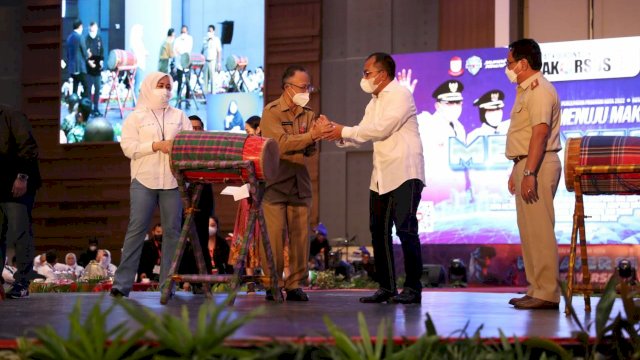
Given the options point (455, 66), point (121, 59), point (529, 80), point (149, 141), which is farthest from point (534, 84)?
point (121, 59)

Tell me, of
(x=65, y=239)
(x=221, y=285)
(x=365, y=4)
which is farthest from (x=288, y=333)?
(x=65, y=239)

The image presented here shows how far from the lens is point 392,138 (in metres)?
5.04

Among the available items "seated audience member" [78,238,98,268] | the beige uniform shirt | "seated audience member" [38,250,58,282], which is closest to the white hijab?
the beige uniform shirt

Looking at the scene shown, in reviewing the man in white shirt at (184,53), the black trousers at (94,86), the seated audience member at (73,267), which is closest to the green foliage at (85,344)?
the seated audience member at (73,267)

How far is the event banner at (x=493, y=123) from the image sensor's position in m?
11.4

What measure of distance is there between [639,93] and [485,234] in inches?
94.0

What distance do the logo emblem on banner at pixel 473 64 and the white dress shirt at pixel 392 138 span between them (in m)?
7.13

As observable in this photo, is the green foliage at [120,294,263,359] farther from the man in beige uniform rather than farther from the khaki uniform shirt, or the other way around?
the khaki uniform shirt

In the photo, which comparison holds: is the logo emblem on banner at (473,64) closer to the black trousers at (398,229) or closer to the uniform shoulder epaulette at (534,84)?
Result: the black trousers at (398,229)

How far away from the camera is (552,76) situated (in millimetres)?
11672

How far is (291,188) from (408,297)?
0.87 metres

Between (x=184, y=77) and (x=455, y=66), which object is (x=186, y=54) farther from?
(x=455, y=66)

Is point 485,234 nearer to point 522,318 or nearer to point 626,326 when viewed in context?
point 522,318

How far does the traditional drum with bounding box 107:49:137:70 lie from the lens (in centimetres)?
1363
